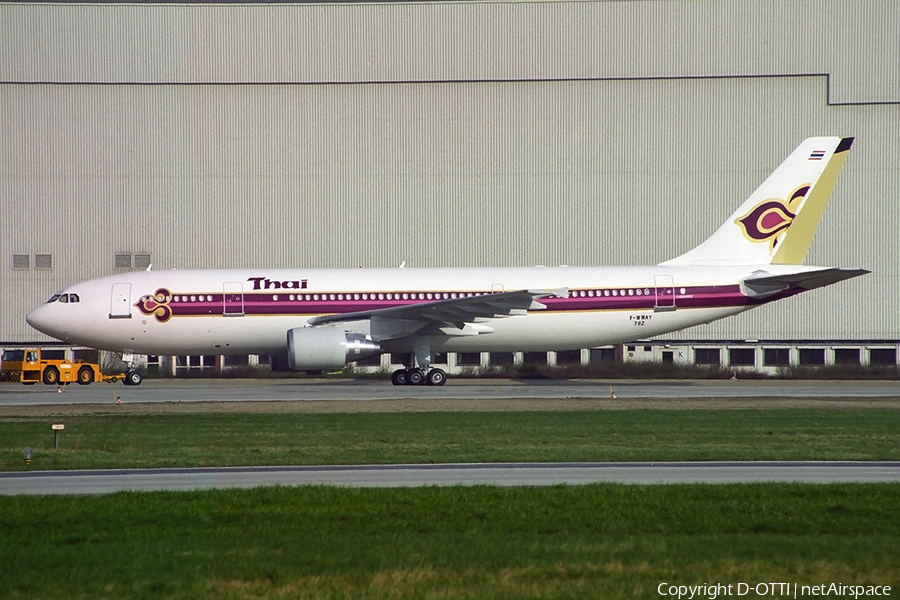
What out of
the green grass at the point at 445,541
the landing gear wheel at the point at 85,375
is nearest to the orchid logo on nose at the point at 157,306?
the landing gear wheel at the point at 85,375

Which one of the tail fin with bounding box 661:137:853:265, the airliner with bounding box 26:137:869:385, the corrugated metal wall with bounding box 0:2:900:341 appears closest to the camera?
the airliner with bounding box 26:137:869:385

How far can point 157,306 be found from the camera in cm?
3331

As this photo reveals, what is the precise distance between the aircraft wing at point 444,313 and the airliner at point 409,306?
46mm

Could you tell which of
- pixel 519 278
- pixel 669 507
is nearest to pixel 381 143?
pixel 519 278

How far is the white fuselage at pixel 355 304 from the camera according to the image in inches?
A: 1314

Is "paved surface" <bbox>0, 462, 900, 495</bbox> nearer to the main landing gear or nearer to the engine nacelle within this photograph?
the engine nacelle

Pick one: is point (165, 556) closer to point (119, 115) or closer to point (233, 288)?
point (233, 288)

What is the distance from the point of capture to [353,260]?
1811 inches

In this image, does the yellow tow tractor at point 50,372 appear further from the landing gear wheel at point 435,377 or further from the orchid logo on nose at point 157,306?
the landing gear wheel at point 435,377

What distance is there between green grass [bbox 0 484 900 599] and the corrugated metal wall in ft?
112

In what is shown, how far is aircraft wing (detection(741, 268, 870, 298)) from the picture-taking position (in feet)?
107

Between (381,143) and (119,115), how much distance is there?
11800 mm

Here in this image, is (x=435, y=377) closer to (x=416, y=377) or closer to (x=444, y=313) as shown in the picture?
(x=416, y=377)

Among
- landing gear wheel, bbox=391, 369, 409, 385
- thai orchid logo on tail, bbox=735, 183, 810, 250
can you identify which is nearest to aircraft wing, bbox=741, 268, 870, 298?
thai orchid logo on tail, bbox=735, 183, 810, 250
